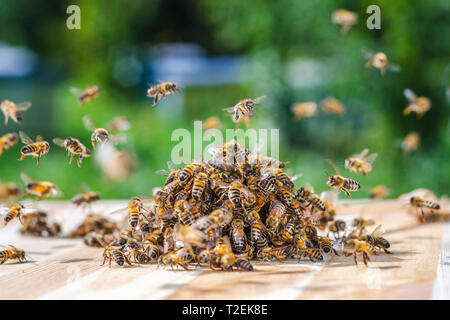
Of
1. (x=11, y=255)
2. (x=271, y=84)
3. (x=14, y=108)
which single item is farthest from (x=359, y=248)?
(x=271, y=84)

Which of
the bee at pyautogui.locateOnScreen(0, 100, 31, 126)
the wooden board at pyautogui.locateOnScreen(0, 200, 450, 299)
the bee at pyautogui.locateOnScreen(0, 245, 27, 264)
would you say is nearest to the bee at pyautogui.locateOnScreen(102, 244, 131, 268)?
the wooden board at pyautogui.locateOnScreen(0, 200, 450, 299)

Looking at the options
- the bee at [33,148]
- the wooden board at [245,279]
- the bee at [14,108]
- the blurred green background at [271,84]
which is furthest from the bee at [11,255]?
the blurred green background at [271,84]

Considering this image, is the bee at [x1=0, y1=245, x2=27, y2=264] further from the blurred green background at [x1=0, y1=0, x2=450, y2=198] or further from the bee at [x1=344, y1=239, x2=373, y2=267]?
the blurred green background at [x1=0, y1=0, x2=450, y2=198]

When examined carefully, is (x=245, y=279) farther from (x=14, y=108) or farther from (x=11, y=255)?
(x=14, y=108)

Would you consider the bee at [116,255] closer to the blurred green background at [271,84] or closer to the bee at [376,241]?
the bee at [376,241]
